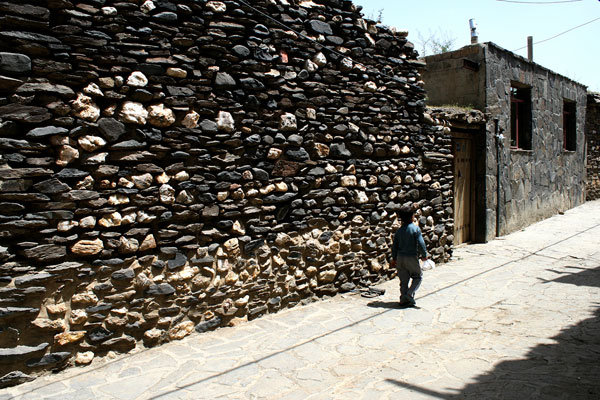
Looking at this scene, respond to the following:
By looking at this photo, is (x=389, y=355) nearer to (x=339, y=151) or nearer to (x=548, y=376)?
(x=548, y=376)

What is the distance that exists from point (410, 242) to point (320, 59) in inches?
100

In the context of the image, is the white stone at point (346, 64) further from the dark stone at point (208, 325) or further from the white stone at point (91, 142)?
the dark stone at point (208, 325)

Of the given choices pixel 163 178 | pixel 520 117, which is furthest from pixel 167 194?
pixel 520 117

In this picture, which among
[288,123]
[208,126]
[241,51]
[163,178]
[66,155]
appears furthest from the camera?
[288,123]

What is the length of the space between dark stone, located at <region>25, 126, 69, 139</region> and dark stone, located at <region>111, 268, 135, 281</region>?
1296 millimetres

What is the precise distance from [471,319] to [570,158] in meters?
10.6

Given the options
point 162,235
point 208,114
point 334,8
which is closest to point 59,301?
point 162,235

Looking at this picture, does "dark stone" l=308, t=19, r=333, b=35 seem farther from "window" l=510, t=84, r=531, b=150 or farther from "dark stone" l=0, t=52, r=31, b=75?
"window" l=510, t=84, r=531, b=150

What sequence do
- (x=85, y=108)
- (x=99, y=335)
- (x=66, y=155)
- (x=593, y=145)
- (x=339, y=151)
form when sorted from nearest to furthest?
(x=66, y=155)
(x=85, y=108)
(x=99, y=335)
(x=339, y=151)
(x=593, y=145)

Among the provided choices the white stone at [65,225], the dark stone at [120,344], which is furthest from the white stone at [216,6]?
the dark stone at [120,344]

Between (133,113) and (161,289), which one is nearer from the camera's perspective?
(133,113)

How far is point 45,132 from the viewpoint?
3621mm

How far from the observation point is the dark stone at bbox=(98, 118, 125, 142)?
3.93 metres

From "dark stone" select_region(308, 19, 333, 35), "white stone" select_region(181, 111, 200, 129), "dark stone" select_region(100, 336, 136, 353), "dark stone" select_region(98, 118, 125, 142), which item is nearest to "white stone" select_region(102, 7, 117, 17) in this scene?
"dark stone" select_region(98, 118, 125, 142)
